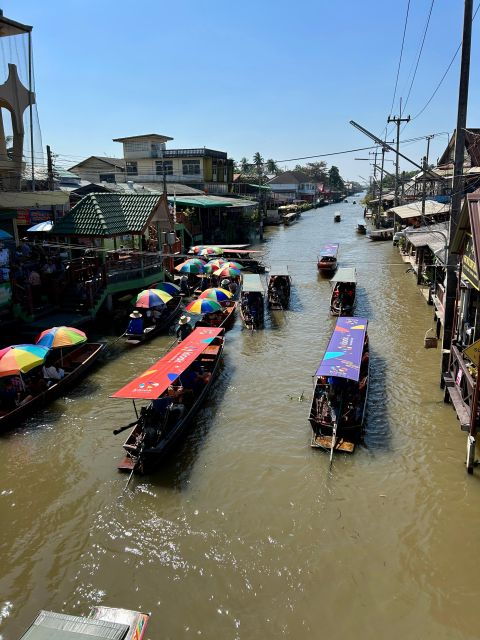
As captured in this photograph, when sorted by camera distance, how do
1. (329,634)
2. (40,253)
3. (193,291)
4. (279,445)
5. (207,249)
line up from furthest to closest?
(207,249) < (193,291) < (40,253) < (279,445) < (329,634)

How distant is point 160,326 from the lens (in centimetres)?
2234

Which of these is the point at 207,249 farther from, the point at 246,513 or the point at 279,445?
the point at 246,513

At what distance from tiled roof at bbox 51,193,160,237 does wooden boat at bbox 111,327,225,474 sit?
10030mm

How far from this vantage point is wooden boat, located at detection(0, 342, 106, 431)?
13875 mm

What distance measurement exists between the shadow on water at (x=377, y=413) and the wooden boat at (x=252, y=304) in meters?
6.63

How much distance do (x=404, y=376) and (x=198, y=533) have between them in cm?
1043

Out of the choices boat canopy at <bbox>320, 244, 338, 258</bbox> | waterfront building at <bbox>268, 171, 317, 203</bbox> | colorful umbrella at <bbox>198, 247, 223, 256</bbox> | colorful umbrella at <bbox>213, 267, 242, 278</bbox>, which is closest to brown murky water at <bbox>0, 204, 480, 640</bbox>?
colorful umbrella at <bbox>213, 267, 242, 278</bbox>

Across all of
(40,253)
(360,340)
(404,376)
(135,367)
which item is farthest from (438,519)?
(40,253)

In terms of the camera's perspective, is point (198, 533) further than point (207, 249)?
No

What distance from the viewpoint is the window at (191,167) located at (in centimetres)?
5610

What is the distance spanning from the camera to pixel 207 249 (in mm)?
36531

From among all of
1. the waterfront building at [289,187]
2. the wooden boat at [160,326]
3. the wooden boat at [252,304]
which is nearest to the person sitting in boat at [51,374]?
the wooden boat at [160,326]

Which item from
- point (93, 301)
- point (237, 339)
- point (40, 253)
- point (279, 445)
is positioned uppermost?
point (40, 253)

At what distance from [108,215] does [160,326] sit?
654 cm
